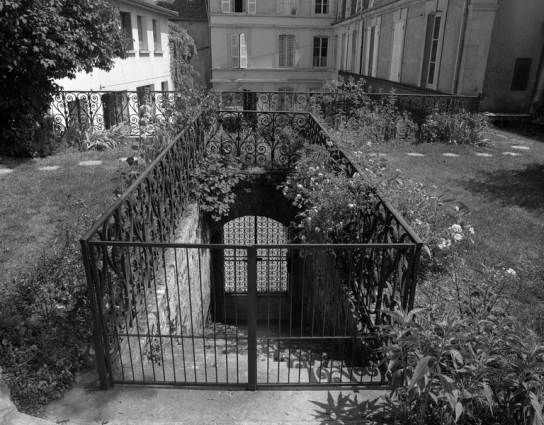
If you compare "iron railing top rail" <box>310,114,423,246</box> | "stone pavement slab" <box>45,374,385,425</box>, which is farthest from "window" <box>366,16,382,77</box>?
"stone pavement slab" <box>45,374,385,425</box>

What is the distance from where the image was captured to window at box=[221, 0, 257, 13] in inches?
1051

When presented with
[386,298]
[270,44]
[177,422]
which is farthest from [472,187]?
[270,44]

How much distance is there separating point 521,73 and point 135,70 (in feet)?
44.5

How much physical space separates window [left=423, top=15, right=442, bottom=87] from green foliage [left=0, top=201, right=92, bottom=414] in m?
12.7

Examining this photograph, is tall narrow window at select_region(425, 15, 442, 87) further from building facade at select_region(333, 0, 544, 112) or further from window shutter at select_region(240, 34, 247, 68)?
window shutter at select_region(240, 34, 247, 68)

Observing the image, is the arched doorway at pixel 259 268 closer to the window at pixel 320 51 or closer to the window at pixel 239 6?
the window at pixel 239 6

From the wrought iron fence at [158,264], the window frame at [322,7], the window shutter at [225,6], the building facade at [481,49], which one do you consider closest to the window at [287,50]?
the window frame at [322,7]

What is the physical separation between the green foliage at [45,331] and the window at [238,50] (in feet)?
83.5

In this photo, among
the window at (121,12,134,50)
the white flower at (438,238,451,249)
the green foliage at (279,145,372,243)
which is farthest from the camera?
the window at (121,12,134,50)

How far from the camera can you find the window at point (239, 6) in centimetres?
2670

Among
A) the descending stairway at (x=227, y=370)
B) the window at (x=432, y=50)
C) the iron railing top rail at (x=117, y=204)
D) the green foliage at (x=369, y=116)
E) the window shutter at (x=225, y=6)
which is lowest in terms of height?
the descending stairway at (x=227, y=370)

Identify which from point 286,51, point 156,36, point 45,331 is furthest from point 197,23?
point 45,331

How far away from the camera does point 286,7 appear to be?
27.2 metres

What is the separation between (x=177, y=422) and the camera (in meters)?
2.65
